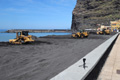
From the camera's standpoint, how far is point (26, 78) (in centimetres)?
492

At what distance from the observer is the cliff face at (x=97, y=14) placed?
14070 centimetres

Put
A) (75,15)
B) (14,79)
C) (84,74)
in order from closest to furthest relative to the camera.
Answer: (84,74) < (14,79) < (75,15)

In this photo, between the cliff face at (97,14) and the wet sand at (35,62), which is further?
the cliff face at (97,14)

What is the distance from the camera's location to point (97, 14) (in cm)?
15212

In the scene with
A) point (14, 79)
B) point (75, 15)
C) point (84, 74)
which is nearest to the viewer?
point (84, 74)

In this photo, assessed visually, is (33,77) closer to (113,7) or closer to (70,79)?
(70,79)

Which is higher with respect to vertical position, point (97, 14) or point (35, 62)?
point (97, 14)

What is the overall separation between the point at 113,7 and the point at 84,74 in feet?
551

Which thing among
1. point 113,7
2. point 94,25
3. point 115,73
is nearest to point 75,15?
point 94,25

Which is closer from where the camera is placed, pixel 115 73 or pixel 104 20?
pixel 115 73

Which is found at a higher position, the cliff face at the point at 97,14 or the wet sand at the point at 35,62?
the cliff face at the point at 97,14

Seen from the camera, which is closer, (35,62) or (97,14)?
(35,62)

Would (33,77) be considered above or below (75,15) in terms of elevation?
below

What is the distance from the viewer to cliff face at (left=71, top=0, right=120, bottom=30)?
141m
